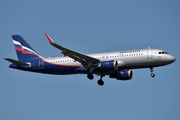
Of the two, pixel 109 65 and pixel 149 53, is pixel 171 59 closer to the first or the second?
pixel 149 53

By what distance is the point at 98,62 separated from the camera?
53.3m

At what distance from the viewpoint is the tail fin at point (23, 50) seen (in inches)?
2357

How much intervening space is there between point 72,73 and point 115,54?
7001 millimetres

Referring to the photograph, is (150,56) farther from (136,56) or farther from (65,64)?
(65,64)

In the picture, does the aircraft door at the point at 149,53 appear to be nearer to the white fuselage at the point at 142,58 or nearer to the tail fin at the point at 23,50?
the white fuselage at the point at 142,58

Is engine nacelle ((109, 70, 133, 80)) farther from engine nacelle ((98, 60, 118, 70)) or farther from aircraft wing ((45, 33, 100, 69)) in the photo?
aircraft wing ((45, 33, 100, 69))

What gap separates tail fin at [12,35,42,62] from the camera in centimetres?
5988

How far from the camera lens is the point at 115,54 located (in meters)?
53.8

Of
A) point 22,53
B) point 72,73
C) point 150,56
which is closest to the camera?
point 150,56

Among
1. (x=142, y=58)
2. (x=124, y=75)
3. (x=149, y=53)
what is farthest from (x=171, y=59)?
(x=124, y=75)

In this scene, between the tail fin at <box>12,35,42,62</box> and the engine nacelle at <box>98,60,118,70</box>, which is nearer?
the engine nacelle at <box>98,60,118,70</box>

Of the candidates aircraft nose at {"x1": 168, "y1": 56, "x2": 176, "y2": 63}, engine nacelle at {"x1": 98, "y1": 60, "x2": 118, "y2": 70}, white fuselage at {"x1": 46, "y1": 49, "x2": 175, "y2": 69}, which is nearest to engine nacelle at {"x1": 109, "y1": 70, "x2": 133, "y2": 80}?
white fuselage at {"x1": 46, "y1": 49, "x2": 175, "y2": 69}

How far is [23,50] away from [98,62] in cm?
1436

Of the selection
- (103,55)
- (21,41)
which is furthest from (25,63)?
(103,55)
